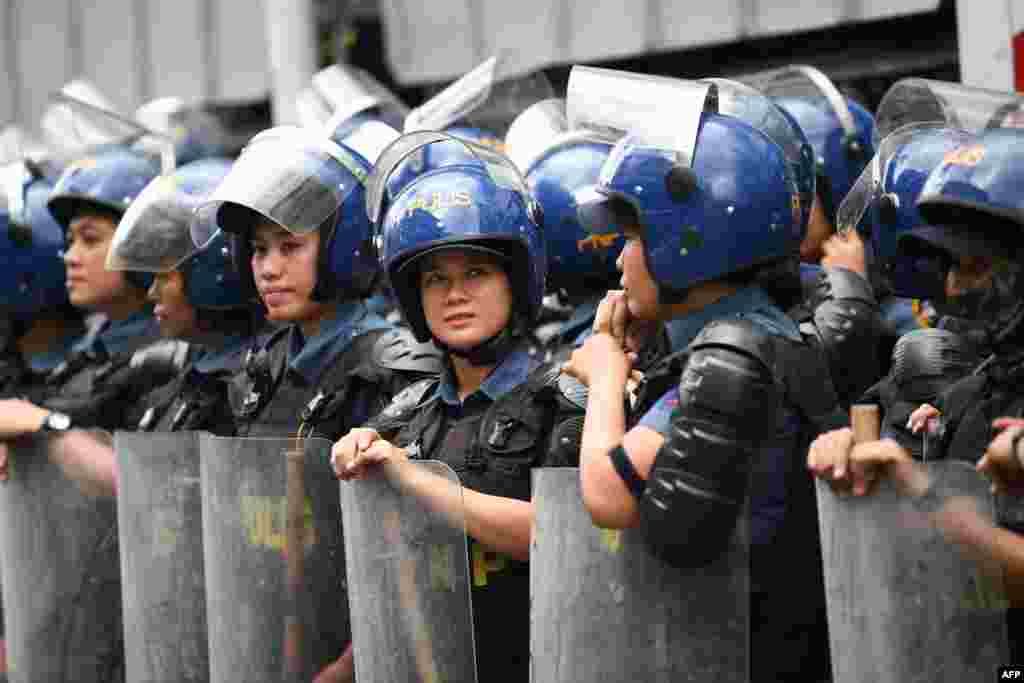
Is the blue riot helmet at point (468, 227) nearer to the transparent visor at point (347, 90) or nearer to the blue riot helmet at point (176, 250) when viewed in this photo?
the blue riot helmet at point (176, 250)

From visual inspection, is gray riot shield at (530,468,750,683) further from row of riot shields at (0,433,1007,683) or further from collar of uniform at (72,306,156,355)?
collar of uniform at (72,306,156,355)

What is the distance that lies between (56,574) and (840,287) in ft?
8.15

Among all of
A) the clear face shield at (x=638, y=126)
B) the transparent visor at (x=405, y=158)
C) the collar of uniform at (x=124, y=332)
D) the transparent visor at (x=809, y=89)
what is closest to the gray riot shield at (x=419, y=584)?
the clear face shield at (x=638, y=126)

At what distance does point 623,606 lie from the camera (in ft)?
11.3

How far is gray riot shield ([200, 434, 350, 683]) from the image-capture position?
4246 mm

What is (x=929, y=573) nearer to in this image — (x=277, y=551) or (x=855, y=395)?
(x=277, y=551)

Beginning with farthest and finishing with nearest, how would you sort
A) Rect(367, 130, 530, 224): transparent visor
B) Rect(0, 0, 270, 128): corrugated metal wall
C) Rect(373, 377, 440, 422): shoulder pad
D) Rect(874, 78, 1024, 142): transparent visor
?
1. Rect(0, 0, 270, 128): corrugated metal wall
2. Rect(367, 130, 530, 224): transparent visor
3. Rect(373, 377, 440, 422): shoulder pad
4. Rect(874, 78, 1024, 142): transparent visor

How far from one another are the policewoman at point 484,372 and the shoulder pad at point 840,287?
0.90 meters

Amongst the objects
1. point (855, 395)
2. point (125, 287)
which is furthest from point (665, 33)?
point (855, 395)

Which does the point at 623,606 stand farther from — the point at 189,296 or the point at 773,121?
the point at 189,296

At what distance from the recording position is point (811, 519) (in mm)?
3668

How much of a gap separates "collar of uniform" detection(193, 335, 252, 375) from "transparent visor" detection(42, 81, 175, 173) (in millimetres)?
688

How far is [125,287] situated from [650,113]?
346 cm

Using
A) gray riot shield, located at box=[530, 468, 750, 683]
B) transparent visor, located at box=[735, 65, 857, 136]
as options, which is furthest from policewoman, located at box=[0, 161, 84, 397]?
gray riot shield, located at box=[530, 468, 750, 683]
